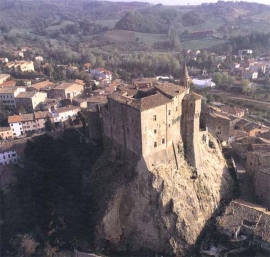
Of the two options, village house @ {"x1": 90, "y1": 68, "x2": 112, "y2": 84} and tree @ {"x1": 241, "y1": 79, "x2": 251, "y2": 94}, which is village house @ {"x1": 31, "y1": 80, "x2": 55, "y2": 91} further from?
tree @ {"x1": 241, "y1": 79, "x2": 251, "y2": 94}

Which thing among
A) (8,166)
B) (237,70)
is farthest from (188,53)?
(8,166)

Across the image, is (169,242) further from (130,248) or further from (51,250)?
(51,250)

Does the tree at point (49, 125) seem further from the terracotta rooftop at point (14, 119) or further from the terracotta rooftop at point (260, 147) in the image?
the terracotta rooftop at point (260, 147)

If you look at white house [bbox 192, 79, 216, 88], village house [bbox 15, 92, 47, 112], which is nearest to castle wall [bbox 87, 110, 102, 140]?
village house [bbox 15, 92, 47, 112]

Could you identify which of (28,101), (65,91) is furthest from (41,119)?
(65,91)

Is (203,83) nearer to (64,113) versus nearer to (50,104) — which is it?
(50,104)
